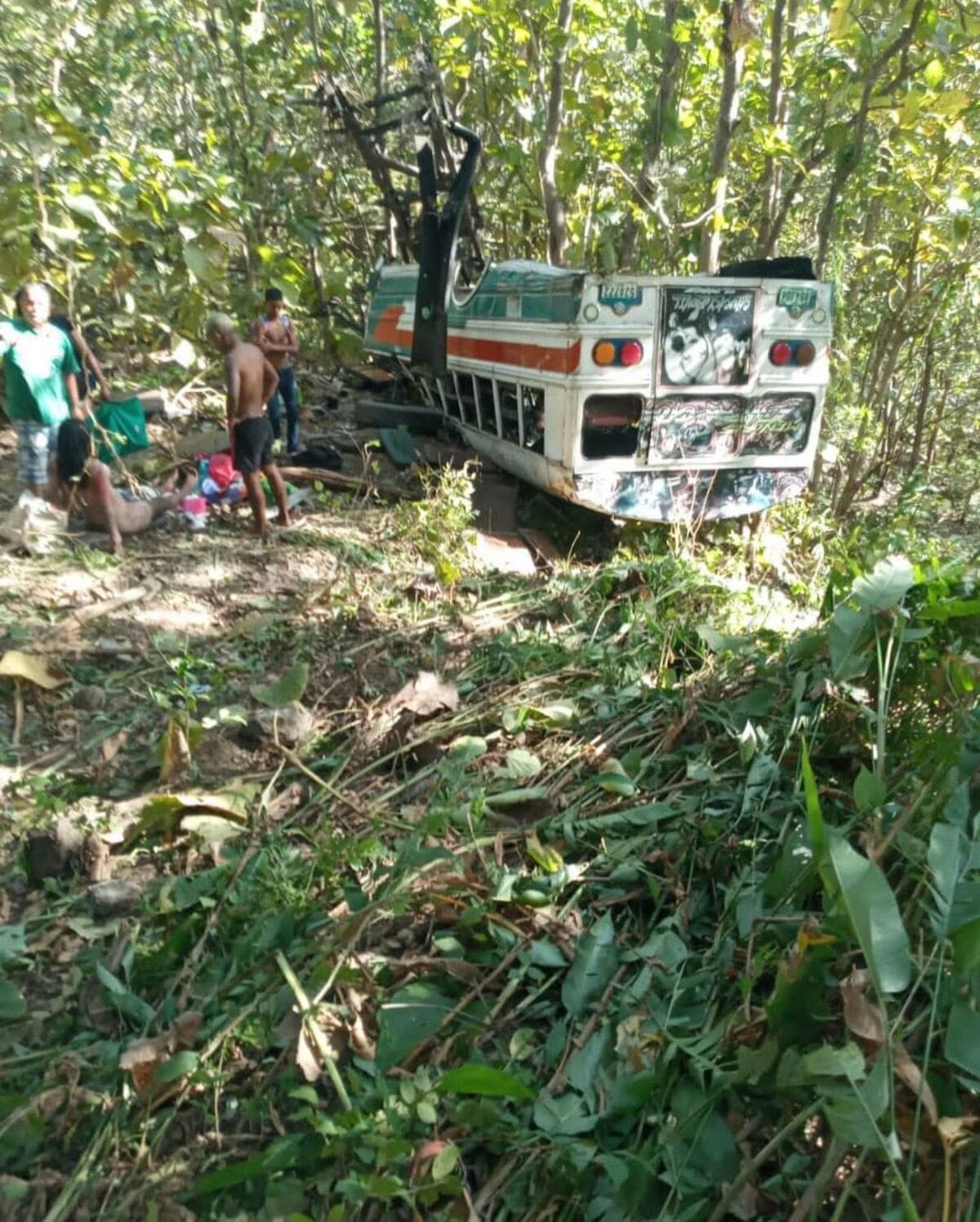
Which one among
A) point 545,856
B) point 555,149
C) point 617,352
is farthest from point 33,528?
point 555,149

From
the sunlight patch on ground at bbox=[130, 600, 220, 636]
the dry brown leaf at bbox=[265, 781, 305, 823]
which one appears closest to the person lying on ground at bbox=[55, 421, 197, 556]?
the sunlight patch on ground at bbox=[130, 600, 220, 636]

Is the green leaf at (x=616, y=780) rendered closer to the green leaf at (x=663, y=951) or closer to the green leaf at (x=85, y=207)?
Answer: the green leaf at (x=663, y=951)

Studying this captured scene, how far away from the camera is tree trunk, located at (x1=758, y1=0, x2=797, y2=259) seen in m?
7.32

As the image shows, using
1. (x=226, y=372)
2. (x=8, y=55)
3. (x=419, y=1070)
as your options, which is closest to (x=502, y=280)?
(x=226, y=372)

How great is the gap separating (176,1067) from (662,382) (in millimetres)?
4548

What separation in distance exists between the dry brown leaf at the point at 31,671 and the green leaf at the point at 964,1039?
147 inches

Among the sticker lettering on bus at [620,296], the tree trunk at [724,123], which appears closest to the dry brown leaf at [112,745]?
the sticker lettering on bus at [620,296]

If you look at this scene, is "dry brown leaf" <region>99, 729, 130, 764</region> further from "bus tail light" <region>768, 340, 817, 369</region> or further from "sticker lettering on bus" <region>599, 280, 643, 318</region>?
"bus tail light" <region>768, 340, 817, 369</region>

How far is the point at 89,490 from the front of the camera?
231 inches

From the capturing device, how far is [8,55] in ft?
23.9

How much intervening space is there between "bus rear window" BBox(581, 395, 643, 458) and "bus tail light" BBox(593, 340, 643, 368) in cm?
20

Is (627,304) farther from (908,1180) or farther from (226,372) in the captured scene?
(908,1180)

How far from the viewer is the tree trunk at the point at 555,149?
25.6 ft

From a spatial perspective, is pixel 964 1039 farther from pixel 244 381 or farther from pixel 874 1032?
pixel 244 381
